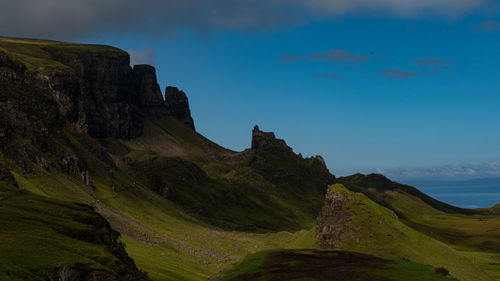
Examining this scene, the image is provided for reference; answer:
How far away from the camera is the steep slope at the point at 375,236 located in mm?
106500

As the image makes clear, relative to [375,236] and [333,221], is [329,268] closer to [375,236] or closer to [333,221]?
[375,236]

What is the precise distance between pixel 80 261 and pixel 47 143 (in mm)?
163615

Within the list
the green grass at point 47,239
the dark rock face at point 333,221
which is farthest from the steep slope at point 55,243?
the dark rock face at point 333,221

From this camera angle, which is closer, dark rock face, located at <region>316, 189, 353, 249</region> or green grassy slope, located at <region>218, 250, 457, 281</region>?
green grassy slope, located at <region>218, 250, 457, 281</region>

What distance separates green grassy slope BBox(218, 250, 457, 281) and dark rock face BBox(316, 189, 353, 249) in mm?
15877

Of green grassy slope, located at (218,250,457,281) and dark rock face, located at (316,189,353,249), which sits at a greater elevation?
dark rock face, located at (316,189,353,249)

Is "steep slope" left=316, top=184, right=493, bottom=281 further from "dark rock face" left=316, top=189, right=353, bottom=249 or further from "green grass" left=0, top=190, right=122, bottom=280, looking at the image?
"green grass" left=0, top=190, right=122, bottom=280

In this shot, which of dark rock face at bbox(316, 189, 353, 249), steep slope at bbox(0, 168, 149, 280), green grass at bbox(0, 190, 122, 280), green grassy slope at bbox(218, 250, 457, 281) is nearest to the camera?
steep slope at bbox(0, 168, 149, 280)

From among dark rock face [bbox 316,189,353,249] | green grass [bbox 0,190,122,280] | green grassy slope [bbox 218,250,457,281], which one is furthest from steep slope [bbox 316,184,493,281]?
green grass [bbox 0,190,122,280]

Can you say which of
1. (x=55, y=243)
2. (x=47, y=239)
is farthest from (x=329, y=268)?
(x=47, y=239)

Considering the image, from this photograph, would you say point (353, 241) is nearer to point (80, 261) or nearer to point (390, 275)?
point (390, 275)

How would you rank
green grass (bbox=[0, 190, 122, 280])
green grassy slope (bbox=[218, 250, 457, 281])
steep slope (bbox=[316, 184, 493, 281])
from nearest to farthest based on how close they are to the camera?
1. green grass (bbox=[0, 190, 122, 280])
2. green grassy slope (bbox=[218, 250, 457, 281])
3. steep slope (bbox=[316, 184, 493, 281])

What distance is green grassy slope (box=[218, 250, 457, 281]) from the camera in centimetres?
7250

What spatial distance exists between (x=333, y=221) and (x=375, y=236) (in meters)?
14.3
